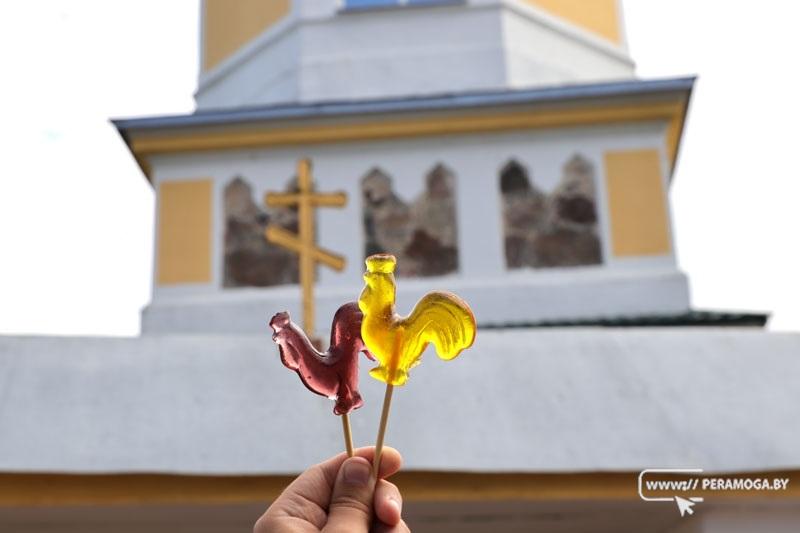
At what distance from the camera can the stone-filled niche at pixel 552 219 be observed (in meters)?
6.55

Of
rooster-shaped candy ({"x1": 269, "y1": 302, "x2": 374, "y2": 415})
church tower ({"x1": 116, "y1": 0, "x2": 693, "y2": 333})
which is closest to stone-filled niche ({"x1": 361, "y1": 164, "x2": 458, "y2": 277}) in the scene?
church tower ({"x1": 116, "y1": 0, "x2": 693, "y2": 333})

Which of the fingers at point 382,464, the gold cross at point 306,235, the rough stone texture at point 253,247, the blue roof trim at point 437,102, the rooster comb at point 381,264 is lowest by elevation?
the fingers at point 382,464

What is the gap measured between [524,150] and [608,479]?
3.82m

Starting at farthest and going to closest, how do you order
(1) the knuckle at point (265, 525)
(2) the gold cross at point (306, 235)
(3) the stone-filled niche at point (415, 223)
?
(3) the stone-filled niche at point (415, 223) → (2) the gold cross at point (306, 235) → (1) the knuckle at point (265, 525)

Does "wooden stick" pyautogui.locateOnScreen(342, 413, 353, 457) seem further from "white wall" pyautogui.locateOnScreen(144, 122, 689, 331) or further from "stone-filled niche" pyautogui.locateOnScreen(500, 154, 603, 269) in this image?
"stone-filled niche" pyautogui.locateOnScreen(500, 154, 603, 269)

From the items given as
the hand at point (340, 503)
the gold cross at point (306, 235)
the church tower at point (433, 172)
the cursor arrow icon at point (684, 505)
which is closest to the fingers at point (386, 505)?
the hand at point (340, 503)

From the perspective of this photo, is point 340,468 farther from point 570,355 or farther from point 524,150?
point 524,150

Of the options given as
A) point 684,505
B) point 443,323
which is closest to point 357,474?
point 443,323

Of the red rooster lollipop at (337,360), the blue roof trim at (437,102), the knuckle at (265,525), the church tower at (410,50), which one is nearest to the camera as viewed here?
the knuckle at (265,525)

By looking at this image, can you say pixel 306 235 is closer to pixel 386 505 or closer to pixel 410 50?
pixel 386 505

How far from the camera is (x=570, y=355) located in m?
3.74

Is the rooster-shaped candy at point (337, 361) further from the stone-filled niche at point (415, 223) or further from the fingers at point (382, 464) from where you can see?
the stone-filled niche at point (415, 223)

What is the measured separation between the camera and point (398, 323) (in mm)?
1456

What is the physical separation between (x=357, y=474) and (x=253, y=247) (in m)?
5.42
